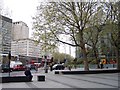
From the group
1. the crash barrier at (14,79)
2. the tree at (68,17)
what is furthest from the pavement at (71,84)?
the tree at (68,17)

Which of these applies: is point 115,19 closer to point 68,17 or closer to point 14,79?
point 68,17

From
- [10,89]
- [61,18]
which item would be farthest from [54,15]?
[10,89]

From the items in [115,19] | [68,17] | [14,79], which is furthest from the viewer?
[115,19]

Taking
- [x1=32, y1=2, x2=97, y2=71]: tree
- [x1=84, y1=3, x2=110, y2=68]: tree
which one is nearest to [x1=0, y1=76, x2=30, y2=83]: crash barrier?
[x1=32, y1=2, x2=97, y2=71]: tree

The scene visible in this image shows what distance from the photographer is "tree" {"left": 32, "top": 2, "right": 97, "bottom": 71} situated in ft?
112

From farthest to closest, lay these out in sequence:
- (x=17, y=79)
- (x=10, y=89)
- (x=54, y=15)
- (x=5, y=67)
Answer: (x=5, y=67) → (x=54, y=15) → (x=17, y=79) → (x=10, y=89)

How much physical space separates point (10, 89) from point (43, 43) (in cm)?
1865

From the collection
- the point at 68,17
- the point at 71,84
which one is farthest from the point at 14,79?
the point at 68,17

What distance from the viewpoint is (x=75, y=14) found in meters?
34.2

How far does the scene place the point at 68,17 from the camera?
114ft

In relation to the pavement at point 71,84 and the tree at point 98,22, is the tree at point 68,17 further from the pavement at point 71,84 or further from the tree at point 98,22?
the pavement at point 71,84

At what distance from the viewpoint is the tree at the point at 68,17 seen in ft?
112

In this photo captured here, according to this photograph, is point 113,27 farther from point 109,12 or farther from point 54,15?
point 54,15

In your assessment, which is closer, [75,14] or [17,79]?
[17,79]
